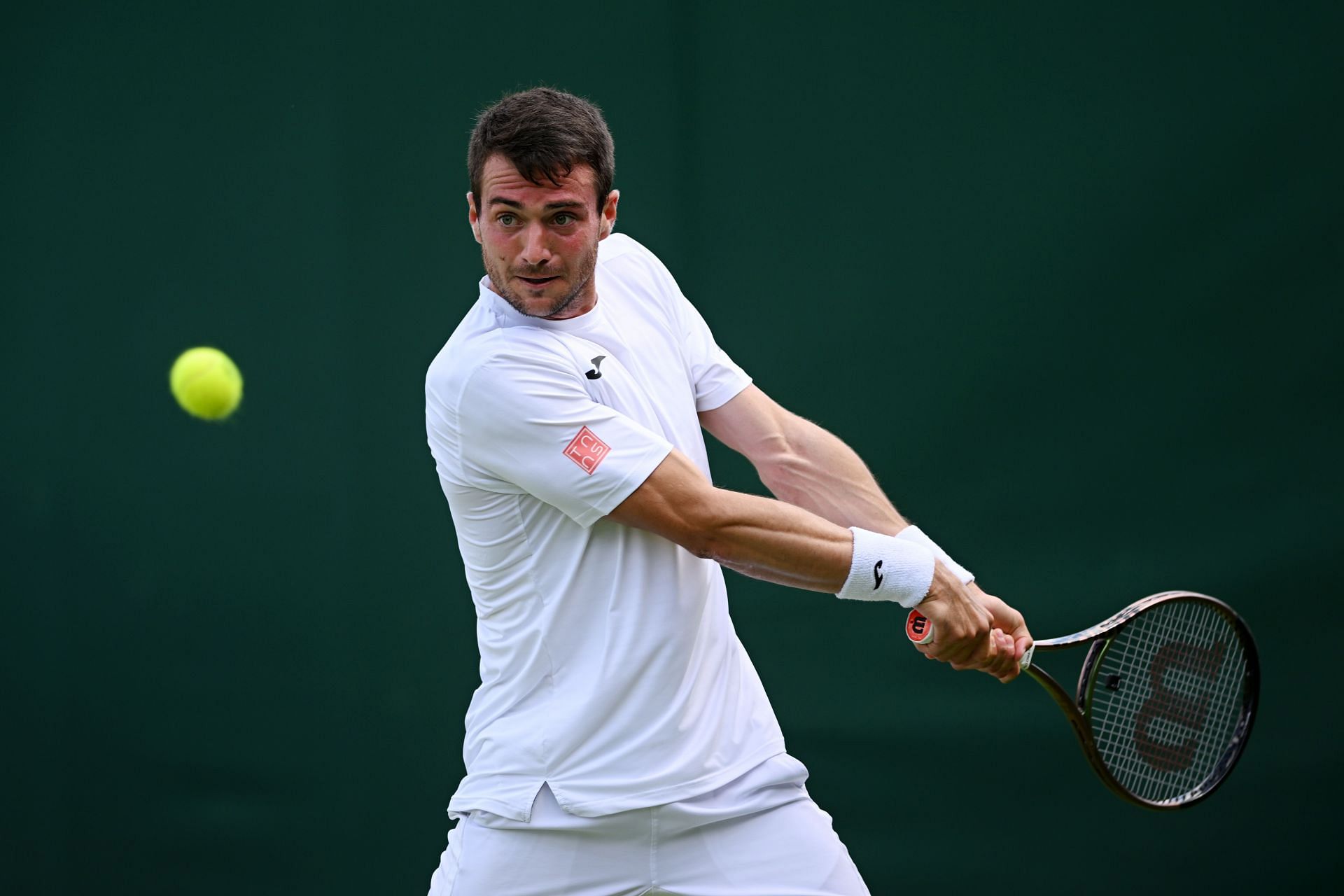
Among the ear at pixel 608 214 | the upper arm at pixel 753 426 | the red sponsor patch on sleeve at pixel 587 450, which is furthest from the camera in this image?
the upper arm at pixel 753 426

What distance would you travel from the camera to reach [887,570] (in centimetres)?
217

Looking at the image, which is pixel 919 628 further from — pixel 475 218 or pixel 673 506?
pixel 475 218

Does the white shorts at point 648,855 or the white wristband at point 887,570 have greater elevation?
the white wristband at point 887,570

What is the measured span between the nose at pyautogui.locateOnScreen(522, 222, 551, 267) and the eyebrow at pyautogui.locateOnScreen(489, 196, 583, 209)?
3 centimetres

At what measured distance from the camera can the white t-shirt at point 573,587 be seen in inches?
83.0

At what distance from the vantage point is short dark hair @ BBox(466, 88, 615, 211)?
2.16 meters

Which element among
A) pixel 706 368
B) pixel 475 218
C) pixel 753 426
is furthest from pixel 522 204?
pixel 753 426

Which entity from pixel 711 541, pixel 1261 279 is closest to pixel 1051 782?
pixel 1261 279

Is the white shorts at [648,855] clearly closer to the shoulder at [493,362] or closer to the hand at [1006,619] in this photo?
the hand at [1006,619]

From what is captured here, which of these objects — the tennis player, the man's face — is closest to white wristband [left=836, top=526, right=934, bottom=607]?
the tennis player

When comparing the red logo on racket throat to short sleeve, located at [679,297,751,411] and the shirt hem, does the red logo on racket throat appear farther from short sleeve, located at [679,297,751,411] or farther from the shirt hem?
short sleeve, located at [679,297,751,411]

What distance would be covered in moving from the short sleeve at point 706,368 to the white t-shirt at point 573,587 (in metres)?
0.22

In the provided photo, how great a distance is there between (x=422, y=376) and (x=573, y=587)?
1.46m

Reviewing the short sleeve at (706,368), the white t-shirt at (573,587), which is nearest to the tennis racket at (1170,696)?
the white t-shirt at (573,587)
